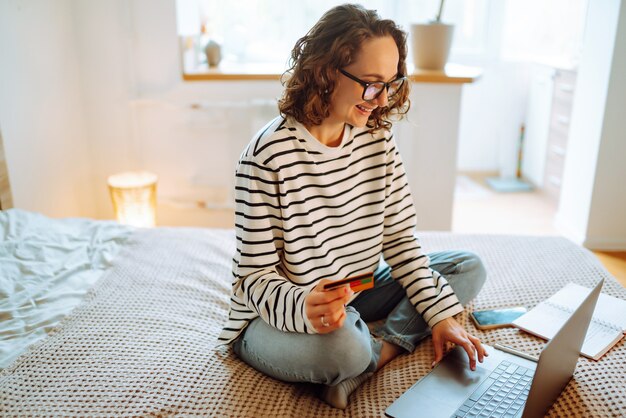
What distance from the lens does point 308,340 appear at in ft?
3.75

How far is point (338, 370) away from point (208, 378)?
0.26m

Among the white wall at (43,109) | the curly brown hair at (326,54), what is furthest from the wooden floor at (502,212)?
the curly brown hair at (326,54)

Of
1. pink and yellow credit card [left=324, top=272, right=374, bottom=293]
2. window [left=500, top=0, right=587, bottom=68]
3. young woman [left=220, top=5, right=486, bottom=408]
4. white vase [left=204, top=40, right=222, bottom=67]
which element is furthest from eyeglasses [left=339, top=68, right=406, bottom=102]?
window [left=500, top=0, right=587, bottom=68]

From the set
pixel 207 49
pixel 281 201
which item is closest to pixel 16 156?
pixel 207 49

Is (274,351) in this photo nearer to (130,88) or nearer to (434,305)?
(434,305)

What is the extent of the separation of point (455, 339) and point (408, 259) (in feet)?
0.73

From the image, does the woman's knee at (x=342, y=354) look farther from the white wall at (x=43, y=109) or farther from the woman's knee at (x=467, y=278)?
the white wall at (x=43, y=109)

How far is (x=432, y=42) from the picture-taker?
2.57m

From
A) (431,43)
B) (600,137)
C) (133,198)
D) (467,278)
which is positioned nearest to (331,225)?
(467,278)

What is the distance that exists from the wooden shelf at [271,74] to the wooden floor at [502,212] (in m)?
0.87

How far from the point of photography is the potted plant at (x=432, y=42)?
254cm

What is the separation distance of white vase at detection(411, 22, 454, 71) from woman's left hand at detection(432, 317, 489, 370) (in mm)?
1551

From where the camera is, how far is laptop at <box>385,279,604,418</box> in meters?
1.06

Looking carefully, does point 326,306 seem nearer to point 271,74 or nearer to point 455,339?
point 455,339
